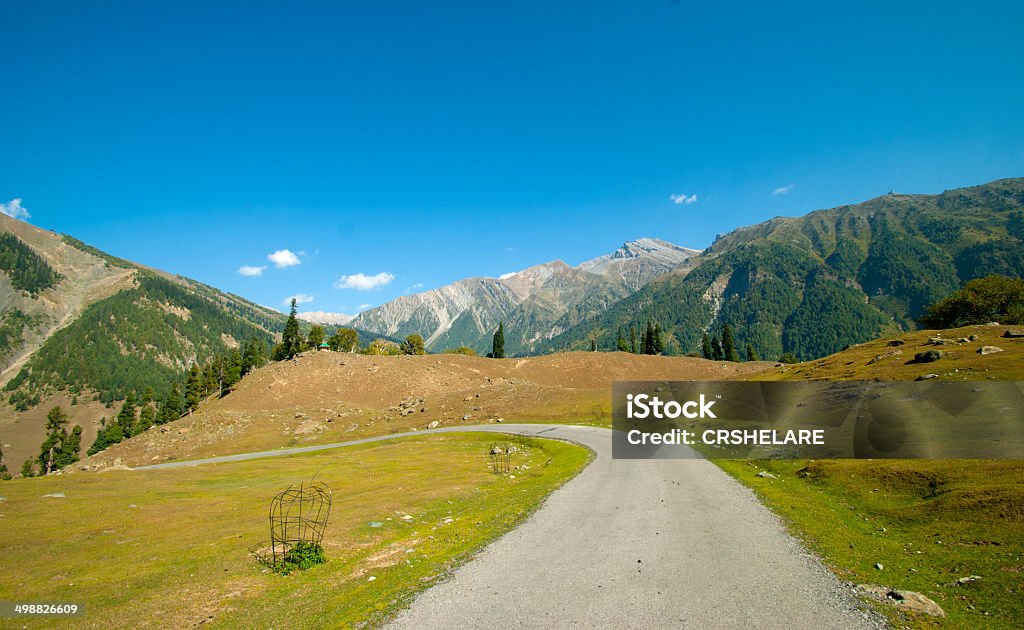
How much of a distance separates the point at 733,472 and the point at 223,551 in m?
25.6

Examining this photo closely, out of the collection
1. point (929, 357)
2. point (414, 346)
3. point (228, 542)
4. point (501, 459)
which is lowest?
point (501, 459)

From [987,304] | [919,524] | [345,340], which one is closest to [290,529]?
[919,524]

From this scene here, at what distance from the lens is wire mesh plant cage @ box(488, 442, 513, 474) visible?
3409cm

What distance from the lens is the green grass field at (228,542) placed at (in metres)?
10.7

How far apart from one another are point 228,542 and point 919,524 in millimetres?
25036

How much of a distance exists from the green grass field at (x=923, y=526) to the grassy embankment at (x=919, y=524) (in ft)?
0.09

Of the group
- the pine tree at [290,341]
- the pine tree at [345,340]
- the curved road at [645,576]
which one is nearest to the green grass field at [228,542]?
the curved road at [645,576]

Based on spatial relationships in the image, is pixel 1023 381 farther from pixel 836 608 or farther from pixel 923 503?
pixel 836 608

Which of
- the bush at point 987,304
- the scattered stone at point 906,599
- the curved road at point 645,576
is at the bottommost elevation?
the curved road at point 645,576

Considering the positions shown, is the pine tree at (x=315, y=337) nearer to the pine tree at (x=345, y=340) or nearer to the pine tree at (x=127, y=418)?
the pine tree at (x=345, y=340)

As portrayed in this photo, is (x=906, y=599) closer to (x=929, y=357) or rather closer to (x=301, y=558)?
(x=301, y=558)

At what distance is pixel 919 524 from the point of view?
14.9m

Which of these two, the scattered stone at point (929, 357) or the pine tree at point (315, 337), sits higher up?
the pine tree at point (315, 337)

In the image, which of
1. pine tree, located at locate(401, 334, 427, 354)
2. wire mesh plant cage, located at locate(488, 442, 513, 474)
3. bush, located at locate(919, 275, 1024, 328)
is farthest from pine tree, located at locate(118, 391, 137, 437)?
bush, located at locate(919, 275, 1024, 328)
